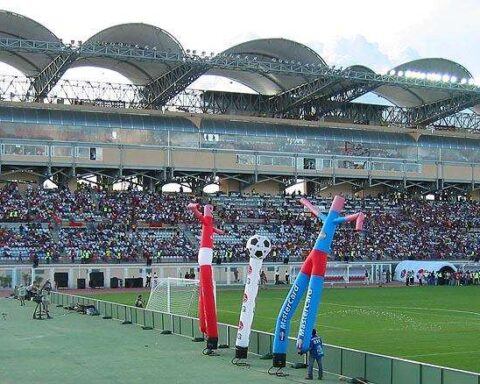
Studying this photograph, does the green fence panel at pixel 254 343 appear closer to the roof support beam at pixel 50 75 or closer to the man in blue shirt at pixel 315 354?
the man in blue shirt at pixel 315 354

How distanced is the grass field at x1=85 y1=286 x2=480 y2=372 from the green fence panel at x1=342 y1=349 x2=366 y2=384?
4331 mm

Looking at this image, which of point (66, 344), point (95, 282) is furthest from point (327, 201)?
point (66, 344)

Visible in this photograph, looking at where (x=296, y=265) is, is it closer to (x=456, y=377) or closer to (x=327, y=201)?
(x=327, y=201)

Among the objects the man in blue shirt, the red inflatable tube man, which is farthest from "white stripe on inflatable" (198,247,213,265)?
the man in blue shirt

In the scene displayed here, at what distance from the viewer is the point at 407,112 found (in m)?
96.8

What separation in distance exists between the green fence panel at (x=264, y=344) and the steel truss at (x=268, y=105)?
5892cm

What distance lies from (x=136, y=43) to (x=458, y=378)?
64.0 metres

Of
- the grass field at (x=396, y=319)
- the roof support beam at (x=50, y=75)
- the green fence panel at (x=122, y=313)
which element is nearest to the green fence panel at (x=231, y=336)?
the grass field at (x=396, y=319)

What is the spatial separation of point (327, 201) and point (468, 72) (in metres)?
22.0

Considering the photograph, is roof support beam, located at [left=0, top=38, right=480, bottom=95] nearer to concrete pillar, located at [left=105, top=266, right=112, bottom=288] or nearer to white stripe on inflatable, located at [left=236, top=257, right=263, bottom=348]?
concrete pillar, located at [left=105, top=266, right=112, bottom=288]

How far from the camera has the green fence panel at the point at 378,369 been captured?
68.9ft

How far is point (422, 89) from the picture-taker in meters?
91.1

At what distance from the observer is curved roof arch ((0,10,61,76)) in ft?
242

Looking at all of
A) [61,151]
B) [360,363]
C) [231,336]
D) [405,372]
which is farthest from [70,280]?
[405,372]
